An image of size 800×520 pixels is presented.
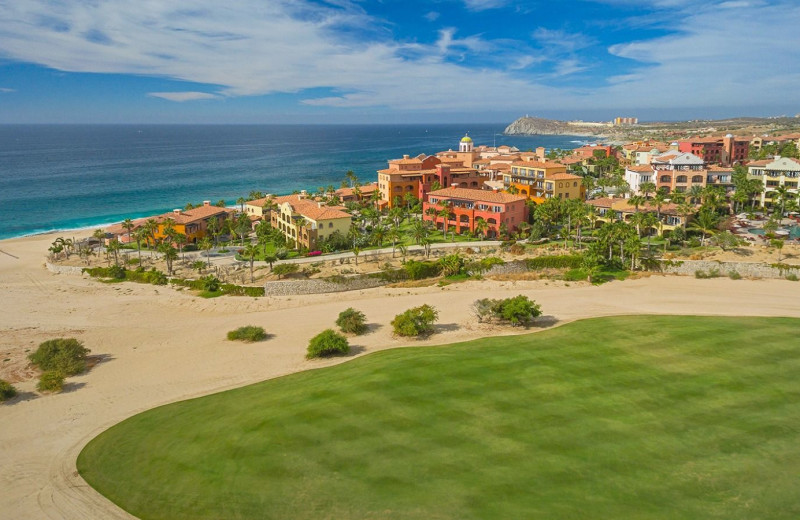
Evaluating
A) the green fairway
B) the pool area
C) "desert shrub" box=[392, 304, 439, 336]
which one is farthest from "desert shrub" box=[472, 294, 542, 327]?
the pool area

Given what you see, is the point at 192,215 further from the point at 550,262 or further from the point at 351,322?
the point at 550,262

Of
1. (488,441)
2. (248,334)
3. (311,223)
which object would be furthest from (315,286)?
(488,441)

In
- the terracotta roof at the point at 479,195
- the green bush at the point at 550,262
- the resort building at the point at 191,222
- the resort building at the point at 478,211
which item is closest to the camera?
the green bush at the point at 550,262

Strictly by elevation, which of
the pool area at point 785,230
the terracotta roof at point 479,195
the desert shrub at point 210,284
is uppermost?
the terracotta roof at point 479,195

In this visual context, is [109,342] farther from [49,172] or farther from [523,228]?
[49,172]

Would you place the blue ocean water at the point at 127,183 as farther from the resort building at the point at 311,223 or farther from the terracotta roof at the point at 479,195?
the terracotta roof at the point at 479,195

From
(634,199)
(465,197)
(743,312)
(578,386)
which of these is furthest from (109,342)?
(634,199)

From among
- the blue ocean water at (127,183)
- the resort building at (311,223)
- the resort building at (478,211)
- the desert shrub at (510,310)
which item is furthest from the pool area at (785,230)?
the blue ocean water at (127,183)
